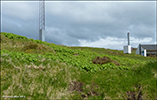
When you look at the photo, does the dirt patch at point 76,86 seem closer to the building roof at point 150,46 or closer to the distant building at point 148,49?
the distant building at point 148,49

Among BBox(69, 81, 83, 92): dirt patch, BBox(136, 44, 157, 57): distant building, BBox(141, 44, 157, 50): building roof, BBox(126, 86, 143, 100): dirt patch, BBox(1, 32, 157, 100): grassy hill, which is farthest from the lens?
BBox(141, 44, 157, 50): building roof

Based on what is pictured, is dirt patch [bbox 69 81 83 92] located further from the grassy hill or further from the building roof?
the building roof

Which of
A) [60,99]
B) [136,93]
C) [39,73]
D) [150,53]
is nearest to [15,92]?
[39,73]

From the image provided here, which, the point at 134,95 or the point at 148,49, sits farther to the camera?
the point at 148,49

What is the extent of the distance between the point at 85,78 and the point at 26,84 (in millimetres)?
3096

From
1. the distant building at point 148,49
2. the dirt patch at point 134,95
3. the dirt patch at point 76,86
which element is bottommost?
the dirt patch at point 134,95

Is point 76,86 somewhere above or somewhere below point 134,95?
above

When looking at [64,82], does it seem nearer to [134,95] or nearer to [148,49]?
[134,95]

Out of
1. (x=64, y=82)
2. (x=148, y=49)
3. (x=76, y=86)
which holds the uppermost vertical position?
(x=148, y=49)

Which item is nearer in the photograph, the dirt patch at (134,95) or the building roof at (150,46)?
the dirt patch at (134,95)

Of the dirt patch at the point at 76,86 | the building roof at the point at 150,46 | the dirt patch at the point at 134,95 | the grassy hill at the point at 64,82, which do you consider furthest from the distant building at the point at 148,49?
the dirt patch at the point at 76,86

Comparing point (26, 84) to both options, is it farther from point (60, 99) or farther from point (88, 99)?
point (88, 99)

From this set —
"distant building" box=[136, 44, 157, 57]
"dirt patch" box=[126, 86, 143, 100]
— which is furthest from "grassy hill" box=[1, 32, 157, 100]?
"distant building" box=[136, 44, 157, 57]

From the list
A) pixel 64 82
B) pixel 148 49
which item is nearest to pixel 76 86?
pixel 64 82
